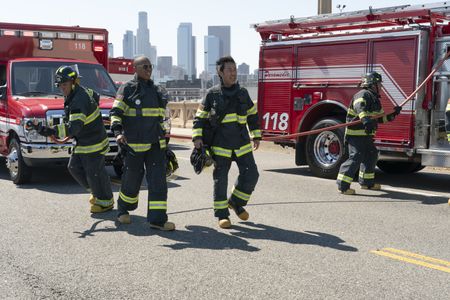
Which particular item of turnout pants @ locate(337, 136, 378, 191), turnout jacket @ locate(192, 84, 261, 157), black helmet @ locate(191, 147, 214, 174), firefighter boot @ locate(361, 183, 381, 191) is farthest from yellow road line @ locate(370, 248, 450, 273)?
firefighter boot @ locate(361, 183, 381, 191)

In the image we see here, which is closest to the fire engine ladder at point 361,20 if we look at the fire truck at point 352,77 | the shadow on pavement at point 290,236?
the fire truck at point 352,77

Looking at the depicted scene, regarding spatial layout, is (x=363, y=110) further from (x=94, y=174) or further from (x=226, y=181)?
(x=94, y=174)

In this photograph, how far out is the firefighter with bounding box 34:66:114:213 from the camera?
655 cm

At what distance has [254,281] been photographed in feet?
14.7

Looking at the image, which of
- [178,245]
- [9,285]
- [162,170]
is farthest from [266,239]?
[9,285]

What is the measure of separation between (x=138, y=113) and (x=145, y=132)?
0.21 meters

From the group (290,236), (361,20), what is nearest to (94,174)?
(290,236)

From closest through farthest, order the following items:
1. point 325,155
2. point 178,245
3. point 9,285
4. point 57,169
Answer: point 9,285, point 178,245, point 325,155, point 57,169

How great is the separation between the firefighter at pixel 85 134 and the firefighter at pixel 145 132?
696 mm

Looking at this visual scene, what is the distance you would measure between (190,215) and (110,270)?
223cm

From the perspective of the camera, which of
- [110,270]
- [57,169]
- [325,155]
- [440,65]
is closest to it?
[110,270]

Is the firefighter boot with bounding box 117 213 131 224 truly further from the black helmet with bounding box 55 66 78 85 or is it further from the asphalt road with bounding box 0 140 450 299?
the black helmet with bounding box 55 66 78 85

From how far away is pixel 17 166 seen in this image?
904 centimetres

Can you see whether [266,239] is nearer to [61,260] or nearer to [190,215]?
[190,215]
